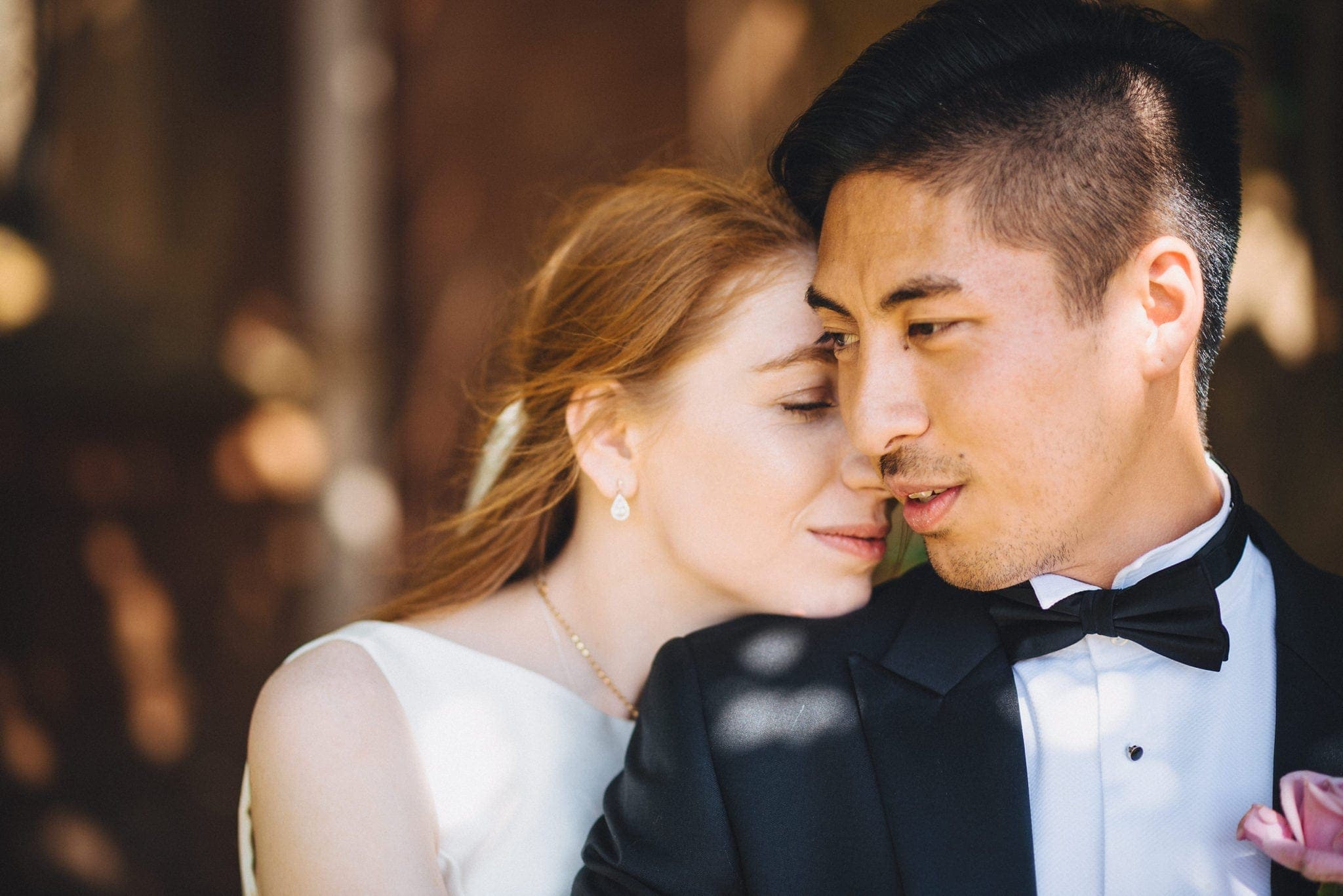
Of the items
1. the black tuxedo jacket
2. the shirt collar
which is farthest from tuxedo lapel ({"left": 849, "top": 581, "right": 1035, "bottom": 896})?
the shirt collar

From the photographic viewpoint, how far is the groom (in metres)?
1.94

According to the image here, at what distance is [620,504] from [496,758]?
0.64 meters

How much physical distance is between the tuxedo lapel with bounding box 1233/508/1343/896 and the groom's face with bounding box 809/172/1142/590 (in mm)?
381

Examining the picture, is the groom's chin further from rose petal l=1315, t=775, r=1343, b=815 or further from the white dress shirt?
rose petal l=1315, t=775, r=1343, b=815

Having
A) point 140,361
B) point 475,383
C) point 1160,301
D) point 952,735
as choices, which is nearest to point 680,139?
point 475,383

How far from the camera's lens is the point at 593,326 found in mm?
2592

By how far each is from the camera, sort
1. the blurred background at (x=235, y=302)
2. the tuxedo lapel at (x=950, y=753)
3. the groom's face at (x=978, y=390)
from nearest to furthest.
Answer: the tuxedo lapel at (x=950, y=753)
the groom's face at (x=978, y=390)
the blurred background at (x=235, y=302)

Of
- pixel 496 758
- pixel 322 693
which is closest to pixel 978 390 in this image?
pixel 496 758

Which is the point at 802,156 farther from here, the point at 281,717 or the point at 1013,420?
the point at 281,717

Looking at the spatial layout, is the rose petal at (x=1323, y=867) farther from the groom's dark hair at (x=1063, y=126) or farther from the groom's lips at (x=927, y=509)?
the groom's dark hair at (x=1063, y=126)

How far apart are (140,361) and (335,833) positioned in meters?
3.08

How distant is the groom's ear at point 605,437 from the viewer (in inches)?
102

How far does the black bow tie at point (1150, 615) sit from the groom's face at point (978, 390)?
89 mm

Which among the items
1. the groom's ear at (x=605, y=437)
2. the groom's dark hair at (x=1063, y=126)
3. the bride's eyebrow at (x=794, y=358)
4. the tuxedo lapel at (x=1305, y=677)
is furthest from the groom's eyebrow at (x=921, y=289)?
the tuxedo lapel at (x=1305, y=677)
